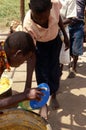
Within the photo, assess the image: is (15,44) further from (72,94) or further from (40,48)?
(72,94)

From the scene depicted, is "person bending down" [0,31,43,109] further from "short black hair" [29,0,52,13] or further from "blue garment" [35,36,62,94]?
"blue garment" [35,36,62,94]

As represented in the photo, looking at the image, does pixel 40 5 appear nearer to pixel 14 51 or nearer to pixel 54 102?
pixel 14 51

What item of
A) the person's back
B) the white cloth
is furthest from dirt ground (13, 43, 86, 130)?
the white cloth

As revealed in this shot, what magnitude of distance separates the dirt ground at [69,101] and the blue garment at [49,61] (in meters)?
0.27

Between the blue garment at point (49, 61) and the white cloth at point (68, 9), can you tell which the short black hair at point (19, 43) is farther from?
the white cloth at point (68, 9)

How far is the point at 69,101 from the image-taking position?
156 inches

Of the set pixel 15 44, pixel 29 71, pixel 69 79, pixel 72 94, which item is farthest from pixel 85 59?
pixel 15 44

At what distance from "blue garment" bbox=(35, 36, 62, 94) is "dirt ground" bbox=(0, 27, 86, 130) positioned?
0.27 metres

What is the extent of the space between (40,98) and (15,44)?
0.46 metres

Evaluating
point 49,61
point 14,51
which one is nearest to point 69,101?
point 49,61

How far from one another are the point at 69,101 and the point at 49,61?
639 mm

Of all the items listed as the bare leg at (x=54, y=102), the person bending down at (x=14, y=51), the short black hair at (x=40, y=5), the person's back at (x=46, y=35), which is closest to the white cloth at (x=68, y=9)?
the person's back at (x=46, y=35)

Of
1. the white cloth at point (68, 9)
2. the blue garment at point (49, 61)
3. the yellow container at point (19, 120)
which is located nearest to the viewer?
the yellow container at point (19, 120)

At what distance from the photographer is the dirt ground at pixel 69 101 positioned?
11.6 ft
